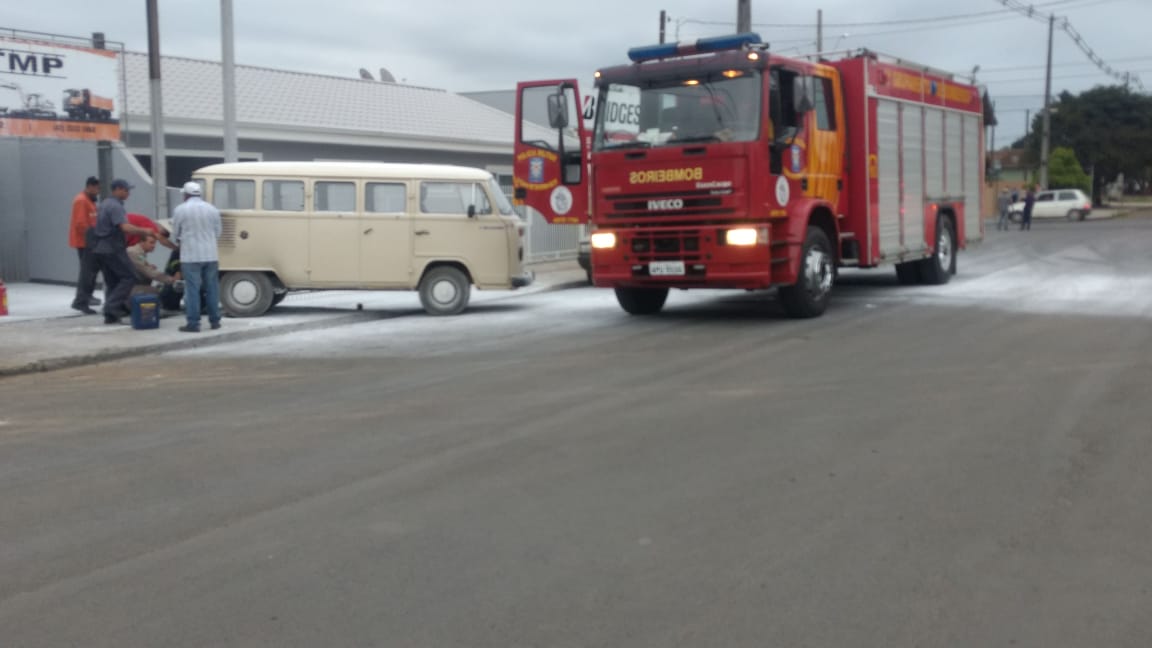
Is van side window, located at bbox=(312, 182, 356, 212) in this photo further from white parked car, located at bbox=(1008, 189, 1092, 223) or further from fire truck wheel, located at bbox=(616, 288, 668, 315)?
white parked car, located at bbox=(1008, 189, 1092, 223)

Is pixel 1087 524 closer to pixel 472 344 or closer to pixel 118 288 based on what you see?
pixel 472 344

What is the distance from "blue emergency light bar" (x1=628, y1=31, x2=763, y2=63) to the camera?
44.4 feet

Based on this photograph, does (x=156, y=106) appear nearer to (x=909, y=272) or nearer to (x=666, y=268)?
(x=666, y=268)

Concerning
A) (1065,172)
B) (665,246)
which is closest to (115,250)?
(665,246)

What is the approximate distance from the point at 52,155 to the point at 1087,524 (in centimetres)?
1811

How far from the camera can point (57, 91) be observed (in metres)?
19.2

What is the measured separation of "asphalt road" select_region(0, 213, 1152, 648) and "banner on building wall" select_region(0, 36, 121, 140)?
920 centimetres

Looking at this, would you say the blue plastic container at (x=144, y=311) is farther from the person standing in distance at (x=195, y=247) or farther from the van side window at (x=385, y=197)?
the van side window at (x=385, y=197)

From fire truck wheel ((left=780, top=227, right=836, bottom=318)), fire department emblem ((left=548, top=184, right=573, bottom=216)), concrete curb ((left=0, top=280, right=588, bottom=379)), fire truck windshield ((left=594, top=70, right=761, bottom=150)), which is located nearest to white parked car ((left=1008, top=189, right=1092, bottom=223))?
fire department emblem ((left=548, top=184, right=573, bottom=216))

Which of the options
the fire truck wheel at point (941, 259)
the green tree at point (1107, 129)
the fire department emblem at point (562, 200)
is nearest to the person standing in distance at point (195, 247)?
the fire department emblem at point (562, 200)

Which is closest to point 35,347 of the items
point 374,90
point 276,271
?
point 276,271

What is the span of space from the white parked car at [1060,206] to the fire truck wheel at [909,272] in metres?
37.4

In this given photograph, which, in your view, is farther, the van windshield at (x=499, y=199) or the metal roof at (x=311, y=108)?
the metal roof at (x=311, y=108)

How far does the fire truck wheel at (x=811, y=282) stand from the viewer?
1391 centimetres
